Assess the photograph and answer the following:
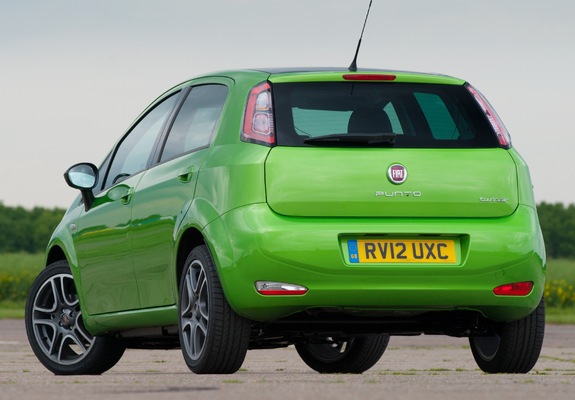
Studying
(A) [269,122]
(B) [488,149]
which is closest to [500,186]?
(B) [488,149]

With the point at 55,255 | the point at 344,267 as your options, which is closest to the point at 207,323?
the point at 344,267

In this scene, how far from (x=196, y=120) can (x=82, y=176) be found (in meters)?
1.40

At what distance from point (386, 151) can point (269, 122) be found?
68 cm

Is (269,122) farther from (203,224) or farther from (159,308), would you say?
(159,308)

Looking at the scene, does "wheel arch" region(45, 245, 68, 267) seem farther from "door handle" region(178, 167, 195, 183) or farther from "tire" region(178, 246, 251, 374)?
"tire" region(178, 246, 251, 374)

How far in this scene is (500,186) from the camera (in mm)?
7879

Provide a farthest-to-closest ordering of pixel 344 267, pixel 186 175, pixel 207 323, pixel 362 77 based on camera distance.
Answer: pixel 186 175, pixel 362 77, pixel 207 323, pixel 344 267

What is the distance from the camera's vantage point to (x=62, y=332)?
9961mm

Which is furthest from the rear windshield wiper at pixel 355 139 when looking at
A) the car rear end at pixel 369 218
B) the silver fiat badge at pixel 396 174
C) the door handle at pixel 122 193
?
the door handle at pixel 122 193

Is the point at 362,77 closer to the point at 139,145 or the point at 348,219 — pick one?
the point at 348,219

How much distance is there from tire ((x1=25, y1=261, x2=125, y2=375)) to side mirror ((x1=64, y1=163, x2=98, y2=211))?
0.70 metres

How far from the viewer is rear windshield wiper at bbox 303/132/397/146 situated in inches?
304

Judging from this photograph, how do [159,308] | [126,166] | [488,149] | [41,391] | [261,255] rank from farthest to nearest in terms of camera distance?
1. [126,166]
2. [159,308]
3. [488,149]
4. [261,255]
5. [41,391]

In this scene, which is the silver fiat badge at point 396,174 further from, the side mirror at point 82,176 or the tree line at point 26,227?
the tree line at point 26,227
